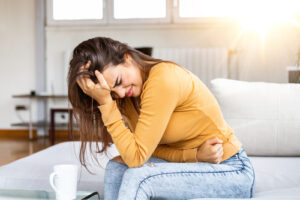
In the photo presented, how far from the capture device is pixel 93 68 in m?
0.99

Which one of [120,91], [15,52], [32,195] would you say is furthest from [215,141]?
[15,52]

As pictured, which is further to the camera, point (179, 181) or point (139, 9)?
point (139, 9)

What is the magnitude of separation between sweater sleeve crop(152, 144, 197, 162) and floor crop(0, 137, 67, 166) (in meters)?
2.15

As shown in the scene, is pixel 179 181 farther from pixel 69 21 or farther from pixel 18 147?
pixel 69 21

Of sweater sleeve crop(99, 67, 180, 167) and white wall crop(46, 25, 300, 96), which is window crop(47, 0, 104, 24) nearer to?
white wall crop(46, 25, 300, 96)

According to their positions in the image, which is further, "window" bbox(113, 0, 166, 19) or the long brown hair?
"window" bbox(113, 0, 166, 19)

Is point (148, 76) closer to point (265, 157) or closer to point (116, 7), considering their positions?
point (265, 157)

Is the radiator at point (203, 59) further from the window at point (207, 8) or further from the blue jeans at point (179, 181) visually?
the blue jeans at point (179, 181)

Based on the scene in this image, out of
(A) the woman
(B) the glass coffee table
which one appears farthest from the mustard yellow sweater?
(B) the glass coffee table

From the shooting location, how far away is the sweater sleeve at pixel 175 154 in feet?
3.54

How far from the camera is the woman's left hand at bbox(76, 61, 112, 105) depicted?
994 mm

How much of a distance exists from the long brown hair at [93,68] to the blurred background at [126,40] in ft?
8.36

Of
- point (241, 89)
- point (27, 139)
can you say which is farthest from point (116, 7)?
point (241, 89)

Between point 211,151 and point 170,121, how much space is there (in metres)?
0.15
